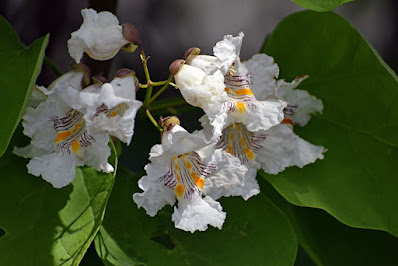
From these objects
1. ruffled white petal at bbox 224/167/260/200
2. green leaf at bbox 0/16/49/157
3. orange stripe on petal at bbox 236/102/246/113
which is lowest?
ruffled white petal at bbox 224/167/260/200

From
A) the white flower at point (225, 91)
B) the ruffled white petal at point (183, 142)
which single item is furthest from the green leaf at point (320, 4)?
the ruffled white petal at point (183, 142)

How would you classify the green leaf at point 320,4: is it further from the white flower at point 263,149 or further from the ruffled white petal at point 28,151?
the ruffled white petal at point 28,151

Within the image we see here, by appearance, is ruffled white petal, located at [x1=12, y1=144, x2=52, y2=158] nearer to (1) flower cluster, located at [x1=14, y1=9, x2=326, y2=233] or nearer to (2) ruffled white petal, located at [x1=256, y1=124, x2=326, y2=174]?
(1) flower cluster, located at [x1=14, y1=9, x2=326, y2=233]

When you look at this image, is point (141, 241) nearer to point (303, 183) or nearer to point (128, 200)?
point (128, 200)

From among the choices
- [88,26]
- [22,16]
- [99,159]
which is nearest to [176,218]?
[99,159]

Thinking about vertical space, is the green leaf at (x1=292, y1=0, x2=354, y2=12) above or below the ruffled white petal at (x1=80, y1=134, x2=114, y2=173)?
above

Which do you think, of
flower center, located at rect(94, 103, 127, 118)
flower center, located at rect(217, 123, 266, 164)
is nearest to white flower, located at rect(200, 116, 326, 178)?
flower center, located at rect(217, 123, 266, 164)
